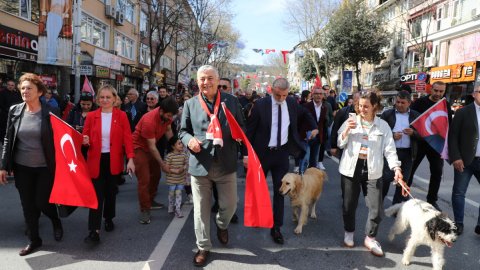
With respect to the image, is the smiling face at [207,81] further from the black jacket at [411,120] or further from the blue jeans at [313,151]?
the blue jeans at [313,151]

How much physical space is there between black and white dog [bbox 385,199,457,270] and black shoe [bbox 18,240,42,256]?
13.1ft

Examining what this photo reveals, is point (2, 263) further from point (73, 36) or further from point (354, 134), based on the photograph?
point (73, 36)

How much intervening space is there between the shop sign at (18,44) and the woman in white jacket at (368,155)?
1442 cm

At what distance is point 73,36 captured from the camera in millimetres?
14602

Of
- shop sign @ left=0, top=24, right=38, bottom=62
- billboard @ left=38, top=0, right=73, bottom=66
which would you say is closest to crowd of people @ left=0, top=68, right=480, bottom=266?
billboard @ left=38, top=0, right=73, bottom=66

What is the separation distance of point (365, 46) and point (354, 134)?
33.9 meters

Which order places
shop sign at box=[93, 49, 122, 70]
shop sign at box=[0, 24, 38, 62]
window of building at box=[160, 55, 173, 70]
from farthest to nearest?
window of building at box=[160, 55, 173, 70] → shop sign at box=[93, 49, 122, 70] → shop sign at box=[0, 24, 38, 62]

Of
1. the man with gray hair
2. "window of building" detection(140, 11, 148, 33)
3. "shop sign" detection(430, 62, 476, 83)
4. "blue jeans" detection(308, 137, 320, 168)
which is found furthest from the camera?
"window of building" detection(140, 11, 148, 33)

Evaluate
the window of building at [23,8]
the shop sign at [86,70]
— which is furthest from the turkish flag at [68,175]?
the window of building at [23,8]

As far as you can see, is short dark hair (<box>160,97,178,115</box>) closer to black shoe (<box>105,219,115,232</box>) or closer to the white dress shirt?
the white dress shirt

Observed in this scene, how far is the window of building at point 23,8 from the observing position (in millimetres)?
15335

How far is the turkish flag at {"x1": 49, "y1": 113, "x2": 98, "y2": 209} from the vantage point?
13.3ft

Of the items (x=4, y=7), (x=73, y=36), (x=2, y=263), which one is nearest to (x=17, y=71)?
(x=4, y=7)

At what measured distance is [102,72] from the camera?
22.8m
